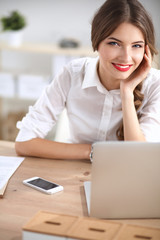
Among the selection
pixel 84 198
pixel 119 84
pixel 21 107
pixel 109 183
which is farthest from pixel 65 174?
pixel 21 107

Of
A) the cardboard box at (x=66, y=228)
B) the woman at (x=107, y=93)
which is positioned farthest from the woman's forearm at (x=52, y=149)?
the cardboard box at (x=66, y=228)

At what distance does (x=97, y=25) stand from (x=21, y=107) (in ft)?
9.36

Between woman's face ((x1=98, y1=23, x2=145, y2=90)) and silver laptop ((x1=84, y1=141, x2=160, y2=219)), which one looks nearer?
silver laptop ((x1=84, y1=141, x2=160, y2=219))

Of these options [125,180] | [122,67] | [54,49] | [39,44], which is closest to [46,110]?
[122,67]

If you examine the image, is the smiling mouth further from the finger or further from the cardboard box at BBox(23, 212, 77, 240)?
the cardboard box at BBox(23, 212, 77, 240)

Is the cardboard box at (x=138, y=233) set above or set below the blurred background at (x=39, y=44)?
below

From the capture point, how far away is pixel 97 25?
1456 millimetres

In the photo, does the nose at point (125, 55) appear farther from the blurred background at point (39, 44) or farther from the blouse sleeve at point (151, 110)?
the blurred background at point (39, 44)

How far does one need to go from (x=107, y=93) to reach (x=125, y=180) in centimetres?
69

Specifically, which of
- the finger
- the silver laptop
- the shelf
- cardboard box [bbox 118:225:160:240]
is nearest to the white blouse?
the finger

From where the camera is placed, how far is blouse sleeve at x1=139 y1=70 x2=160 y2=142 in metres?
1.51

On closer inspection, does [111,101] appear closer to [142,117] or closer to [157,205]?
[142,117]

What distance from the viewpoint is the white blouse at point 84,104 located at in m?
1.60

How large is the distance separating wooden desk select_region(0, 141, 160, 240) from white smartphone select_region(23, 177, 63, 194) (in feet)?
0.06
